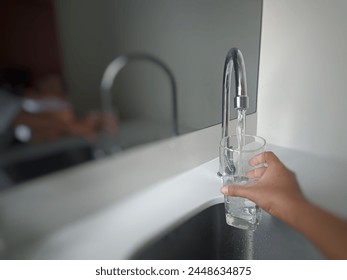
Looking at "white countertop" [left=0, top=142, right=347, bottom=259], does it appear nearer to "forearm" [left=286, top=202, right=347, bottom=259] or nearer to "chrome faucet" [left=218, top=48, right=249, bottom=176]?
"forearm" [left=286, top=202, right=347, bottom=259]

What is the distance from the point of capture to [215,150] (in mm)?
644

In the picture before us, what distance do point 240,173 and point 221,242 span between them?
6.7 inches

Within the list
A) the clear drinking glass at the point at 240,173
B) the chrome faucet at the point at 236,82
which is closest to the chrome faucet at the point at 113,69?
the chrome faucet at the point at 236,82

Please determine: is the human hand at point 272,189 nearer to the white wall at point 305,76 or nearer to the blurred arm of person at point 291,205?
the blurred arm of person at point 291,205

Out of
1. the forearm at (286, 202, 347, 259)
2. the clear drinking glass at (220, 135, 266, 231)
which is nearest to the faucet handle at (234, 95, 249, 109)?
the clear drinking glass at (220, 135, 266, 231)

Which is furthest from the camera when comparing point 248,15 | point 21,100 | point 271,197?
point 248,15

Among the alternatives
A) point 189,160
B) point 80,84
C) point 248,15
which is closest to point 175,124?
point 189,160

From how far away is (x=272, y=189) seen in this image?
50 centimetres

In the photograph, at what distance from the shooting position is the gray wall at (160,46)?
42 cm

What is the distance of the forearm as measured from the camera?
398 millimetres

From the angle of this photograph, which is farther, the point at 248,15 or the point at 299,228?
the point at 248,15

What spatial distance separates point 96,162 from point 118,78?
0.18 metres

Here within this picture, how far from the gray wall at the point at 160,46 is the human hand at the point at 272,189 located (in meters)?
0.16

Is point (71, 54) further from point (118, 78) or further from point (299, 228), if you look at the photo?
point (299, 228)
